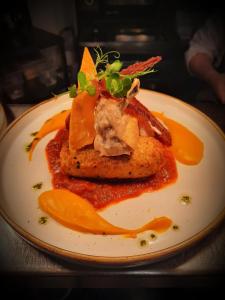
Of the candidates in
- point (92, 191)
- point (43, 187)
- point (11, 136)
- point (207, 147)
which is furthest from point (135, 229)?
point (11, 136)

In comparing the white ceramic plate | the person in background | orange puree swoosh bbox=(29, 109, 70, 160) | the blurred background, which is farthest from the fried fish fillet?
the person in background

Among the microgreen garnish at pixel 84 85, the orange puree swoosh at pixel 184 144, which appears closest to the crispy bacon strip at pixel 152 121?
the orange puree swoosh at pixel 184 144

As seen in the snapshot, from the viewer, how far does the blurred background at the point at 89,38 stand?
2.17m

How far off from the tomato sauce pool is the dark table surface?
286 mm

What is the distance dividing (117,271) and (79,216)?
0.83 ft

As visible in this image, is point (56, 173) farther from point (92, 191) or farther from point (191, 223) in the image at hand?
point (191, 223)

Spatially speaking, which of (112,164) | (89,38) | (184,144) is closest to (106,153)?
(112,164)

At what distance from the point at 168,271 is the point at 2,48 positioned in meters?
1.87

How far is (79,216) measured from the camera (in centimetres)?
117

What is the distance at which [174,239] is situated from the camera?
1.09m

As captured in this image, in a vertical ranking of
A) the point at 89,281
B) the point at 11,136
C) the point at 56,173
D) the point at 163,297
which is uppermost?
the point at 11,136

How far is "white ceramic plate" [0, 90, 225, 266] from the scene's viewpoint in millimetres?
1042

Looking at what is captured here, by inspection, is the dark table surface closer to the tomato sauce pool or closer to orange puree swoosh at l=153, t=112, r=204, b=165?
the tomato sauce pool

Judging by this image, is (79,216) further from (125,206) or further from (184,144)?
(184,144)
